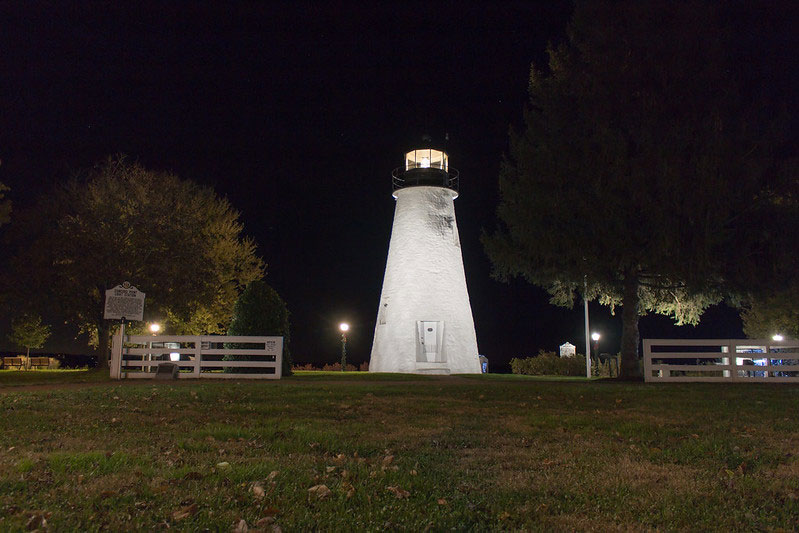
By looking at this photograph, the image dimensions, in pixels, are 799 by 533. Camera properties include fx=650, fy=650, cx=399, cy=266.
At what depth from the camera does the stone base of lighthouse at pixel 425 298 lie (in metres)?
29.1

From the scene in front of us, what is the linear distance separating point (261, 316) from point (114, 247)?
9.54 metres

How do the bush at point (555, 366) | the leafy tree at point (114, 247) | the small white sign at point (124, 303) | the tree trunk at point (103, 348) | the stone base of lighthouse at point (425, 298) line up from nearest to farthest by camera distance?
the small white sign at point (124, 303)
the leafy tree at point (114, 247)
the tree trunk at point (103, 348)
the stone base of lighthouse at point (425, 298)
the bush at point (555, 366)

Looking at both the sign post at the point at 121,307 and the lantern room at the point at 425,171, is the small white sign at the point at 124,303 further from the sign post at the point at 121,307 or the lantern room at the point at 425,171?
the lantern room at the point at 425,171

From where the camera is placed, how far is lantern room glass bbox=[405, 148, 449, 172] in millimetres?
32125

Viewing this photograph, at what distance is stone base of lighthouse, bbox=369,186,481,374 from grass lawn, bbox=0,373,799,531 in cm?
1802

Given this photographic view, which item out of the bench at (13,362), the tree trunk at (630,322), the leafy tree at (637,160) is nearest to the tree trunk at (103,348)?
the bench at (13,362)

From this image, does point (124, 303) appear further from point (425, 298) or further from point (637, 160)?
point (637, 160)

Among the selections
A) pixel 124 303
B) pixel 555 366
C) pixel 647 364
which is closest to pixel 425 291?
pixel 555 366

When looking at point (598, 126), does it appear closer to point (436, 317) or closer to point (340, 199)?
point (436, 317)

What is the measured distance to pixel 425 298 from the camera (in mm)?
29156

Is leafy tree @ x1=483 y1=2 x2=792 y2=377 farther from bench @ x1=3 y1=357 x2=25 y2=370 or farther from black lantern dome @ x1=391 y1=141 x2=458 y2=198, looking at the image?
bench @ x1=3 y1=357 x2=25 y2=370

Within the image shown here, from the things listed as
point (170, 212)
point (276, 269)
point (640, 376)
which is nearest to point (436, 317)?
point (640, 376)

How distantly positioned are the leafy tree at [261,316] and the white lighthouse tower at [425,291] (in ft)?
28.4

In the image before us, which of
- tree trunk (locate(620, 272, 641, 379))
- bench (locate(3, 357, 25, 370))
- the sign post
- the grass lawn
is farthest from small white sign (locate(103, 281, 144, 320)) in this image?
bench (locate(3, 357, 25, 370))
